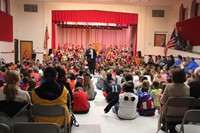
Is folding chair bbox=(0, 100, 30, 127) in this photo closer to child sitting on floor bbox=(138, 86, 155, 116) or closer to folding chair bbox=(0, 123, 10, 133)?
folding chair bbox=(0, 123, 10, 133)

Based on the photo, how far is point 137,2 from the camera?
14.2 meters

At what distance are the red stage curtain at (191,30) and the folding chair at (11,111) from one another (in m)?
10.3

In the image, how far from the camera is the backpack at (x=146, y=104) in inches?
181

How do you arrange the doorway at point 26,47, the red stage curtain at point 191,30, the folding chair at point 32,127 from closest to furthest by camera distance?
the folding chair at point 32,127
the red stage curtain at point 191,30
the doorway at point 26,47

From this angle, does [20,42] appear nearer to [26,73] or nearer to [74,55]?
[74,55]

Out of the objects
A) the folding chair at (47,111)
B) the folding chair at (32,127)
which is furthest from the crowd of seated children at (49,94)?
the folding chair at (32,127)

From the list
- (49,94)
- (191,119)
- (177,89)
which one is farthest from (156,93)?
(49,94)

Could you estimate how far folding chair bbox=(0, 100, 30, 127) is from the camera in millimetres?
2510

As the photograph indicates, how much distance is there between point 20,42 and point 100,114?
1156cm

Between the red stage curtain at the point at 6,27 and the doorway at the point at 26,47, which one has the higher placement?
the red stage curtain at the point at 6,27

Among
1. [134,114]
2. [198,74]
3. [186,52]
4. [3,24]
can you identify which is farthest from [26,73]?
[186,52]

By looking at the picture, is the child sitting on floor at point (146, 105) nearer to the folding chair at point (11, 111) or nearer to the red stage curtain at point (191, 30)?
the folding chair at point (11, 111)

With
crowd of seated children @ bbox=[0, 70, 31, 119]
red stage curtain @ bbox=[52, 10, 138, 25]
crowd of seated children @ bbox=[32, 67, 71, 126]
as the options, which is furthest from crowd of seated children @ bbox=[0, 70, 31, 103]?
red stage curtain @ bbox=[52, 10, 138, 25]

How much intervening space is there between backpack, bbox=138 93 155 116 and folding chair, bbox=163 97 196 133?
1.34m
